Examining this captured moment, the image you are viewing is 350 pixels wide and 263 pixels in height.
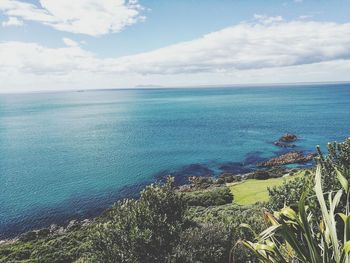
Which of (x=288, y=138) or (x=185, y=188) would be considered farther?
(x=288, y=138)

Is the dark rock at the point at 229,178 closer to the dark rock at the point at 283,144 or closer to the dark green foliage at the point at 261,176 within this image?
the dark green foliage at the point at 261,176

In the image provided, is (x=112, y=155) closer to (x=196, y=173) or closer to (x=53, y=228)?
(x=196, y=173)

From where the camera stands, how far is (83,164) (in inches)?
2886

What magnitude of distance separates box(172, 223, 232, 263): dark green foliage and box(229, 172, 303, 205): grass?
1011 inches

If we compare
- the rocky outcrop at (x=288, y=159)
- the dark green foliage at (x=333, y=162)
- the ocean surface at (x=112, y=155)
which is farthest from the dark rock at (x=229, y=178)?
the dark green foliage at (x=333, y=162)

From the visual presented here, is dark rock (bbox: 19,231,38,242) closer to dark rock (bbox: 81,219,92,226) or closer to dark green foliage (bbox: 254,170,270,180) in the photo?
dark rock (bbox: 81,219,92,226)

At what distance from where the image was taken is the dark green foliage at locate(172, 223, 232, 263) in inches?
623

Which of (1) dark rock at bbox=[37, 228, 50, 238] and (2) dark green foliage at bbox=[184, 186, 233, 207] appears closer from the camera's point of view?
(1) dark rock at bbox=[37, 228, 50, 238]

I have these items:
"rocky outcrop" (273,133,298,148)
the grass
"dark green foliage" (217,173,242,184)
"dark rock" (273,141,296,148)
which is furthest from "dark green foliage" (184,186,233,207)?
"rocky outcrop" (273,133,298,148)

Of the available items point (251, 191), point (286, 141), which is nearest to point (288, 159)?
point (286, 141)

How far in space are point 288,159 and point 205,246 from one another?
58.3 m

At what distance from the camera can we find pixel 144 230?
1716 cm

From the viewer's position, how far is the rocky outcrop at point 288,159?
6750 centimetres

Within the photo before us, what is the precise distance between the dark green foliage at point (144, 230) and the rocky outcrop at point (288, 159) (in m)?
51.2
